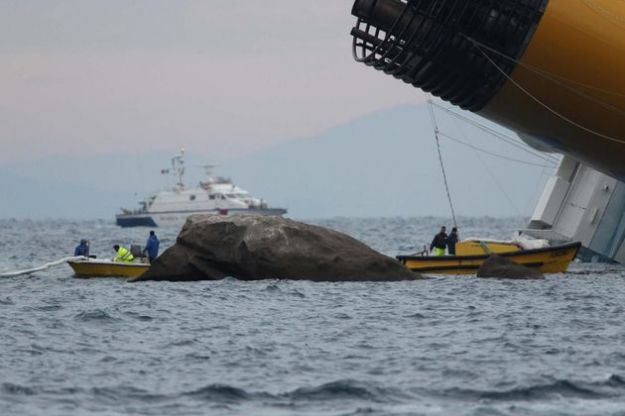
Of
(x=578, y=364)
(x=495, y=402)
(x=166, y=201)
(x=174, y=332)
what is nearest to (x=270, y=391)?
(x=495, y=402)

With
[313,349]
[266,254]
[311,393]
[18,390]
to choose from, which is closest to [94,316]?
[313,349]

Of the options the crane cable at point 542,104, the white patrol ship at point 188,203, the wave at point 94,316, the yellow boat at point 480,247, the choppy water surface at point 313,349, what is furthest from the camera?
the white patrol ship at point 188,203

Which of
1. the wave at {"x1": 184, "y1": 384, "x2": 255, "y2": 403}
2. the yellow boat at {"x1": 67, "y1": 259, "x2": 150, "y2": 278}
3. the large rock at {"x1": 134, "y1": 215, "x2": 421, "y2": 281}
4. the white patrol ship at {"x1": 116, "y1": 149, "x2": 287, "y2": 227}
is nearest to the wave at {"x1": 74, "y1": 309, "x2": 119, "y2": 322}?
the large rock at {"x1": 134, "y1": 215, "x2": 421, "y2": 281}

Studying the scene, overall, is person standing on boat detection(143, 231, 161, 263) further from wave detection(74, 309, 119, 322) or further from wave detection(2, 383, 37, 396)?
wave detection(2, 383, 37, 396)

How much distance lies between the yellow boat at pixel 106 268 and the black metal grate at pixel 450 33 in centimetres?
916

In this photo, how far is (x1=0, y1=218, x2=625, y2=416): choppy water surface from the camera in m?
21.4

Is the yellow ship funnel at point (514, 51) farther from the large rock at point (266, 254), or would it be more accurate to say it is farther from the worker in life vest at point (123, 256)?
the worker in life vest at point (123, 256)

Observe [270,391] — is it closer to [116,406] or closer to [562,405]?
[116,406]

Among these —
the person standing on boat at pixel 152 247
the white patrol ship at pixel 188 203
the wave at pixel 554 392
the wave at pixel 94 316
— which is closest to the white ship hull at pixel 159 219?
the white patrol ship at pixel 188 203

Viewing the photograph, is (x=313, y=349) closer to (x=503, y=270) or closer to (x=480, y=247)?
(x=503, y=270)

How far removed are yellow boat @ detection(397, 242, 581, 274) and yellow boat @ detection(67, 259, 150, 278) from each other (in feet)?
25.9

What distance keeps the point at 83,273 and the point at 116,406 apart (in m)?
26.2

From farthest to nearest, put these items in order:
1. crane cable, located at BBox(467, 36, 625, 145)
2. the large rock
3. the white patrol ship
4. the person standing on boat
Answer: the white patrol ship < the person standing on boat < crane cable, located at BBox(467, 36, 625, 145) < the large rock

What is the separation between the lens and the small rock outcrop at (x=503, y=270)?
143 feet
